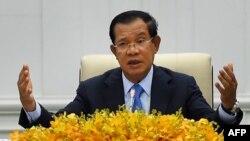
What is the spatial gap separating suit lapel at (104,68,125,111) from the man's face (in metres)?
0.09

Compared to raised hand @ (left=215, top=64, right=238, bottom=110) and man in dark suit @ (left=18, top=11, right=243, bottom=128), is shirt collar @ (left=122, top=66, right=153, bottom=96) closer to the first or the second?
man in dark suit @ (left=18, top=11, right=243, bottom=128)

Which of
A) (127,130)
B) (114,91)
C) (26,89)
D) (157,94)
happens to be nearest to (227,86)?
(157,94)

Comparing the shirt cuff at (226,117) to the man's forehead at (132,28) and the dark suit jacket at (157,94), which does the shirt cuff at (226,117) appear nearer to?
the dark suit jacket at (157,94)

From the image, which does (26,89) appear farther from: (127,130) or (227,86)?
(127,130)

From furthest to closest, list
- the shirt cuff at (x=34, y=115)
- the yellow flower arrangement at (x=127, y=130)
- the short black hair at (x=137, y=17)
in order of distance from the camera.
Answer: the short black hair at (x=137, y=17)
the shirt cuff at (x=34, y=115)
the yellow flower arrangement at (x=127, y=130)

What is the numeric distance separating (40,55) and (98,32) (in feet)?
1.26

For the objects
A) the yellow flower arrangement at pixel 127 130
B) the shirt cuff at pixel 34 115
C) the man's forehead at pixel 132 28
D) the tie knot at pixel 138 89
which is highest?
the man's forehead at pixel 132 28

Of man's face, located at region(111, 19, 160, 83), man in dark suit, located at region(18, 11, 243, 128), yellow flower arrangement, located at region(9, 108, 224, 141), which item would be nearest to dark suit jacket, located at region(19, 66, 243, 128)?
man in dark suit, located at region(18, 11, 243, 128)

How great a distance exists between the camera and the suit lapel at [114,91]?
2352 mm

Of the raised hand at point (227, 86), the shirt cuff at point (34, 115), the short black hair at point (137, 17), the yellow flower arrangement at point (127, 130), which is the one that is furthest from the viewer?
the short black hair at point (137, 17)

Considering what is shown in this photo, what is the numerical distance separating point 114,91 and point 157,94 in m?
0.18

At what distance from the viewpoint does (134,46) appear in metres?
2.28

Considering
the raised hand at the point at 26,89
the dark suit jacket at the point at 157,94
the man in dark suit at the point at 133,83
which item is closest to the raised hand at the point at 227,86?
the man in dark suit at the point at 133,83

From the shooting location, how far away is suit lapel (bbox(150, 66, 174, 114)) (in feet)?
7.64
